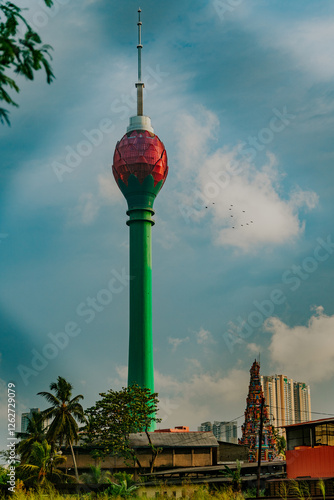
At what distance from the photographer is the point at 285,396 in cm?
18512

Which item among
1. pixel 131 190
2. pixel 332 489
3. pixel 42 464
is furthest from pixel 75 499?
pixel 131 190

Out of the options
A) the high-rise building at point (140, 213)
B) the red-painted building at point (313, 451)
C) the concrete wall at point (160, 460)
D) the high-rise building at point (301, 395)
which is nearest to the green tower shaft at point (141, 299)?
the high-rise building at point (140, 213)

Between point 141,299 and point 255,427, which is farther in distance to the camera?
point 141,299

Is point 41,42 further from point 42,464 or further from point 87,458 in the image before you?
point 87,458

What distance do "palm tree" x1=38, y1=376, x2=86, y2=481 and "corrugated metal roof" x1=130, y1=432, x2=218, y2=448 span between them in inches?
382

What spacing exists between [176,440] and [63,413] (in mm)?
15766

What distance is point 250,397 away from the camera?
Result: 264 feet

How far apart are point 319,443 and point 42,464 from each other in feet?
69.7

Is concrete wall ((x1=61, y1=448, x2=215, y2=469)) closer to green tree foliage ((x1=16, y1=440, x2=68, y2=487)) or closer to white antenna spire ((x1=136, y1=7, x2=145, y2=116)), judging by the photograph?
green tree foliage ((x1=16, y1=440, x2=68, y2=487))

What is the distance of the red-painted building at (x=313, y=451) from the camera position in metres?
46.1

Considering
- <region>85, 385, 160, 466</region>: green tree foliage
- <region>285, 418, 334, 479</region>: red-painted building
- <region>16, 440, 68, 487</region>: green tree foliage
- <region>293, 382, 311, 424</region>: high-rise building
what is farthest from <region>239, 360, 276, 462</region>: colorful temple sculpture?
<region>293, 382, 311, 424</region>: high-rise building

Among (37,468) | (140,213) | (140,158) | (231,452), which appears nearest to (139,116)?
(140,158)

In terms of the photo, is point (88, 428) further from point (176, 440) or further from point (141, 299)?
point (141, 299)

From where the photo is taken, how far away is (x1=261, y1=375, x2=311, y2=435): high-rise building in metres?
178
